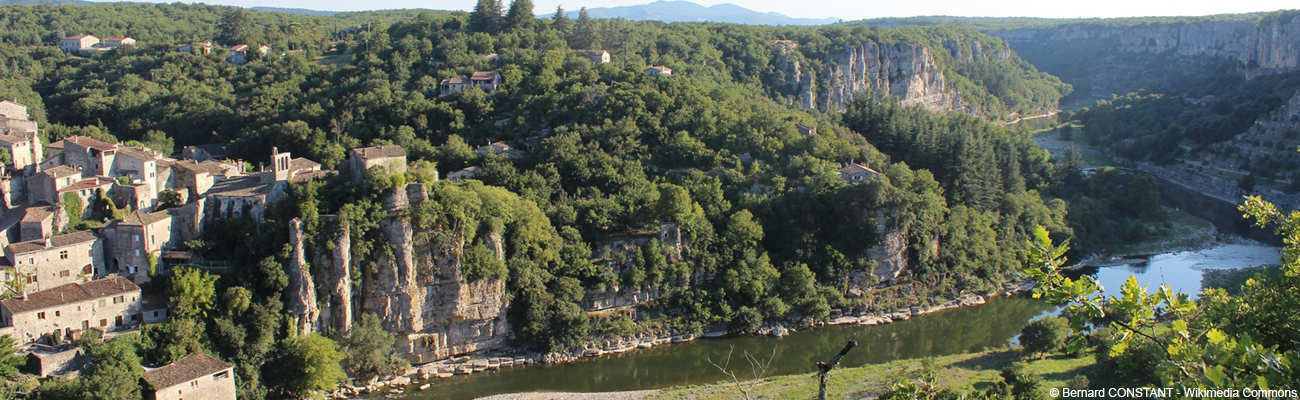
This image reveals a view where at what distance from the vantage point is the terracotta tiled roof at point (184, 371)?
20188 mm

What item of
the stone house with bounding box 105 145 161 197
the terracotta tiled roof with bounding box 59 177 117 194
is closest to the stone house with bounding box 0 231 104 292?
the terracotta tiled roof with bounding box 59 177 117 194

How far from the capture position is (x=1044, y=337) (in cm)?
2455

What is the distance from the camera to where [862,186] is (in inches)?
1243

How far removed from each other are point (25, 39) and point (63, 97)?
1290 centimetres

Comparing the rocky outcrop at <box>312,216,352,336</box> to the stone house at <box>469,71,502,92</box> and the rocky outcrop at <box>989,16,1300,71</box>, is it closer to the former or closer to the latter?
the stone house at <box>469,71,502,92</box>

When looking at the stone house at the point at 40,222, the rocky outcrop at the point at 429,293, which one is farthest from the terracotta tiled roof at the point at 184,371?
the stone house at the point at 40,222

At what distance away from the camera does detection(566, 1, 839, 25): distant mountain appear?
15488 centimetres

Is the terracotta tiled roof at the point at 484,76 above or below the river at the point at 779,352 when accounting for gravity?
above

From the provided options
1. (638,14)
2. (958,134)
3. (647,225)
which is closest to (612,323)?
(647,225)

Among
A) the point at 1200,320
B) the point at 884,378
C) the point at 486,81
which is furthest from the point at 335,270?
the point at 1200,320

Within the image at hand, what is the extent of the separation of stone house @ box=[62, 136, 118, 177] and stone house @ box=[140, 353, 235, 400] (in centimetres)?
840

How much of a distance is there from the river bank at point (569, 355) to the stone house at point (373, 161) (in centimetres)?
558

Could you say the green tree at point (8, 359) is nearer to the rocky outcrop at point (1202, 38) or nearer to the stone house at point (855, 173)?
the stone house at point (855, 173)

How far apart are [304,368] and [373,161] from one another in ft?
20.2
